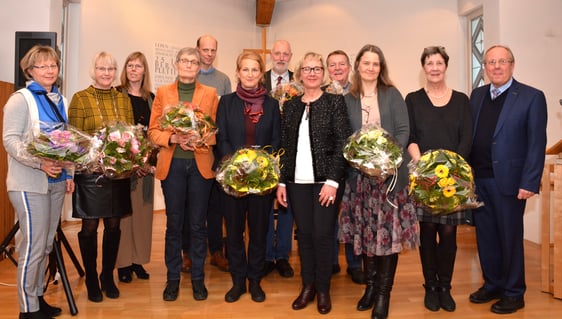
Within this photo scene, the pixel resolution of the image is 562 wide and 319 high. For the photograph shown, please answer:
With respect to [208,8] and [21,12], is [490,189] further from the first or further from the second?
[208,8]

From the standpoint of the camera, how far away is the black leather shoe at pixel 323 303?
309 centimetres

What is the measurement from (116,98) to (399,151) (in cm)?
207

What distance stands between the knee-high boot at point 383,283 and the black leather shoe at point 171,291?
141cm

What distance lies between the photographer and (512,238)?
10.7 feet

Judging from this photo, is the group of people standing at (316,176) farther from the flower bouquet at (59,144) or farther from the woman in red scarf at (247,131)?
the flower bouquet at (59,144)

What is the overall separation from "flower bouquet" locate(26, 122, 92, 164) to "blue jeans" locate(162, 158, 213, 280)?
662 mm

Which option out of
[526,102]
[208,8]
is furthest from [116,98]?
[208,8]

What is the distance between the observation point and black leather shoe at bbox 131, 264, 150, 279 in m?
3.91

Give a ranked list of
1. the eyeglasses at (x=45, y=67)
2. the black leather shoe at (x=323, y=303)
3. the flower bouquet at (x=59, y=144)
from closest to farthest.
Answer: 1. the flower bouquet at (x=59, y=144)
2. the eyeglasses at (x=45, y=67)
3. the black leather shoe at (x=323, y=303)

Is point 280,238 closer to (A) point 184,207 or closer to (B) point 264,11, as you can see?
(A) point 184,207

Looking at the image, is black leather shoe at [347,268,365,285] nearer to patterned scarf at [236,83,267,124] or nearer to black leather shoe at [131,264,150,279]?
patterned scarf at [236,83,267,124]

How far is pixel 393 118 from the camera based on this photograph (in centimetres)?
302

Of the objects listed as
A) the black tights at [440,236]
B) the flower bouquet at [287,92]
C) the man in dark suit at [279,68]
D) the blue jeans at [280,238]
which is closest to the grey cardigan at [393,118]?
the black tights at [440,236]

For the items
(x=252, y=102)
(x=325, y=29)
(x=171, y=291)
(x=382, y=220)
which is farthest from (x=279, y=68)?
(x=325, y=29)
